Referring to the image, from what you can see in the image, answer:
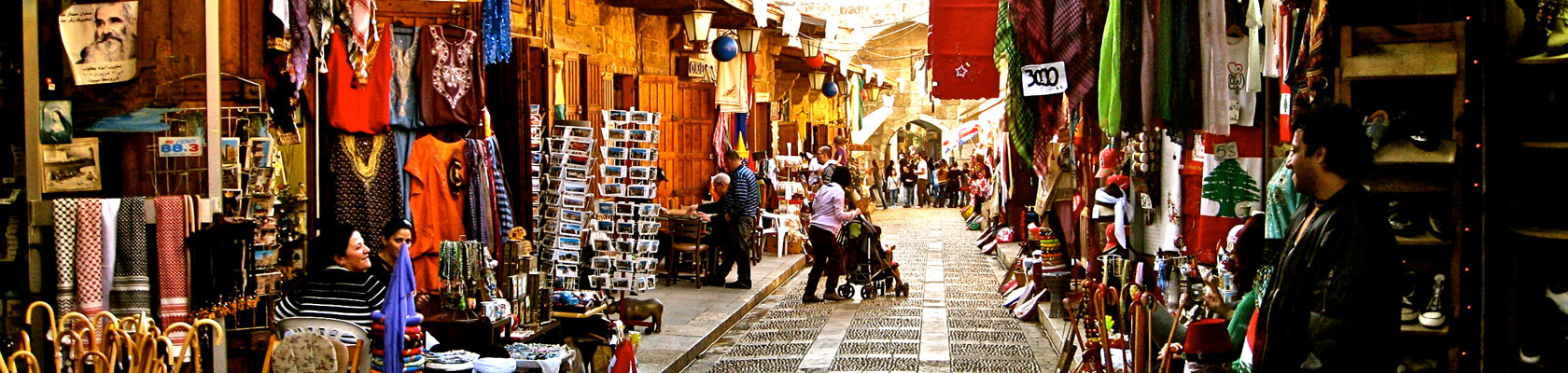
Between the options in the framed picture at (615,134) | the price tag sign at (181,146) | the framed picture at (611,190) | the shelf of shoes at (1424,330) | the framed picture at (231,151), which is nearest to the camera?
the shelf of shoes at (1424,330)

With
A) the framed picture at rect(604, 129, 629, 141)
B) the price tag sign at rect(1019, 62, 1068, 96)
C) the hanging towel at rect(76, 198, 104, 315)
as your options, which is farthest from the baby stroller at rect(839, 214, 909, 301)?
the hanging towel at rect(76, 198, 104, 315)

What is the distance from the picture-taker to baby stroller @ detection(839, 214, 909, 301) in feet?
45.8

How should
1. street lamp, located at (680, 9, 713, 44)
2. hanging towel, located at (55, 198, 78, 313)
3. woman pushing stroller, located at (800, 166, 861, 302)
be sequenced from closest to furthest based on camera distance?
1. hanging towel, located at (55, 198, 78, 313)
2. woman pushing stroller, located at (800, 166, 861, 302)
3. street lamp, located at (680, 9, 713, 44)

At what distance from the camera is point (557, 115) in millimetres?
11969

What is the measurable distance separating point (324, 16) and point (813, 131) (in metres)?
25.6

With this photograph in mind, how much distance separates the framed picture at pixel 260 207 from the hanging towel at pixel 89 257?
3.92ft

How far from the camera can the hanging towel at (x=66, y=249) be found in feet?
17.8

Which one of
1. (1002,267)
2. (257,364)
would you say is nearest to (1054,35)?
(257,364)

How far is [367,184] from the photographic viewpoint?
8.82m

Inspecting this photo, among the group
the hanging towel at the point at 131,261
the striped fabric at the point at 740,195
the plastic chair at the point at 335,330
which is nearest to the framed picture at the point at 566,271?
the plastic chair at the point at 335,330

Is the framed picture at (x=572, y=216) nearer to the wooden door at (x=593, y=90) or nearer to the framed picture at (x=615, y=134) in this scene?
the framed picture at (x=615, y=134)

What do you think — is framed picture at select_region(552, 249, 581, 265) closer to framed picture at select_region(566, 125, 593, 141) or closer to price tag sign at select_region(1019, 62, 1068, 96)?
framed picture at select_region(566, 125, 593, 141)

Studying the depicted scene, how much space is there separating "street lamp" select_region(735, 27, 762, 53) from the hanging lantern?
0.30 m

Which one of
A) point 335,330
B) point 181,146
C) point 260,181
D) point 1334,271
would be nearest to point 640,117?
point 260,181
